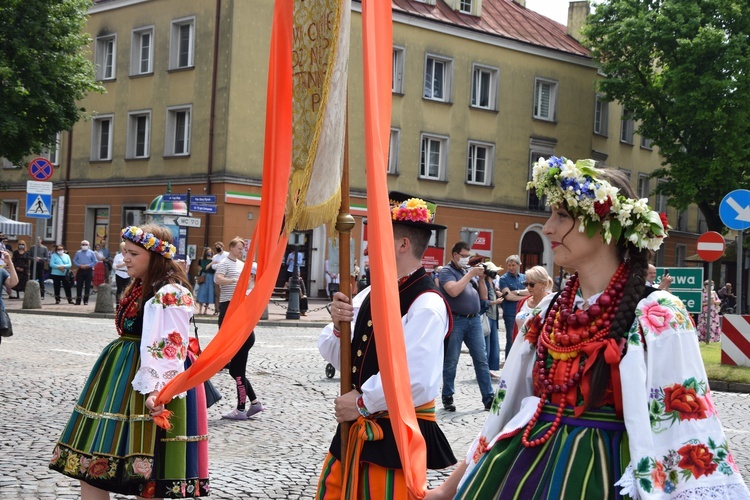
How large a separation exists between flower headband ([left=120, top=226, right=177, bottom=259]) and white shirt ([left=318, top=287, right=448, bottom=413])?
1.83 metres

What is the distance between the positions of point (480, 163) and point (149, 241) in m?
34.2

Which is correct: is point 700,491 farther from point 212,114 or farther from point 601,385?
point 212,114

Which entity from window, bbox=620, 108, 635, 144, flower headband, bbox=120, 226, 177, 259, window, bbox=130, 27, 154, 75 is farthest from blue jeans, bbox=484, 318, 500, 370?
window, bbox=620, 108, 635, 144

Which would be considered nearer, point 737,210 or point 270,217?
point 270,217

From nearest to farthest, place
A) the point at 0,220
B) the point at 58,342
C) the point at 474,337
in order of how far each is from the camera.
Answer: the point at 474,337 → the point at 58,342 → the point at 0,220

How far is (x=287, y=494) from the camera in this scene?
6.58m

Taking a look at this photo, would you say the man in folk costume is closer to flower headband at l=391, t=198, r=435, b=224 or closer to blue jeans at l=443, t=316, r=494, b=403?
flower headband at l=391, t=198, r=435, b=224

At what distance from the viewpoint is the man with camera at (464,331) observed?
10.9 meters

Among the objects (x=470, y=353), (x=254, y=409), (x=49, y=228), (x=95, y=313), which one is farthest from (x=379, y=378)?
(x=49, y=228)

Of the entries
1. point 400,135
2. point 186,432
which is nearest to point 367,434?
point 186,432

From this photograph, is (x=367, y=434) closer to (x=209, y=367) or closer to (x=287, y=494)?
(x=209, y=367)

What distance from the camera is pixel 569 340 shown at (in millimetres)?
3168

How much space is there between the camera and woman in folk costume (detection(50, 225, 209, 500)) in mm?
5156

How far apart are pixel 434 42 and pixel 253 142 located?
862cm
